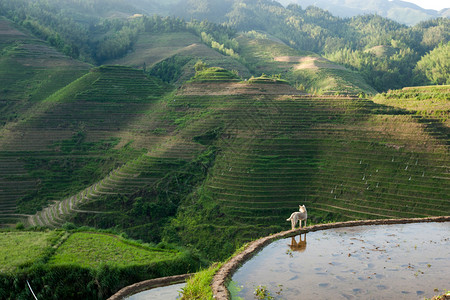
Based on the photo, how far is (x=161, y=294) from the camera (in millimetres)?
10234

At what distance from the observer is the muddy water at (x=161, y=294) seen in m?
10.0

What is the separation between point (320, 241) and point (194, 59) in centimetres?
5666

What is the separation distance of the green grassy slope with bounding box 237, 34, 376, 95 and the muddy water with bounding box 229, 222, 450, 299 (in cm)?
4452

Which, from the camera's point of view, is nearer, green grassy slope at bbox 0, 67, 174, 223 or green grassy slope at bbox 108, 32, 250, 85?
green grassy slope at bbox 0, 67, 174, 223

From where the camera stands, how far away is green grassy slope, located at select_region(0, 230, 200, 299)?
12648mm

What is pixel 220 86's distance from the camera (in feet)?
132

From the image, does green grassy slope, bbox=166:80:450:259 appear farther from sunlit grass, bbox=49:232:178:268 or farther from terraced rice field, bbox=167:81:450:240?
sunlit grass, bbox=49:232:178:268

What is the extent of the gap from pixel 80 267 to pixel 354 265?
876cm

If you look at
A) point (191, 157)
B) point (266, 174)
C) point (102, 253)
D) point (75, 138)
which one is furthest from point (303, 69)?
point (102, 253)

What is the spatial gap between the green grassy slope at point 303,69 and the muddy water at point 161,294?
47.0 metres

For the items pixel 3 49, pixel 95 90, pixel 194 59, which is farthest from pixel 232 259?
pixel 194 59

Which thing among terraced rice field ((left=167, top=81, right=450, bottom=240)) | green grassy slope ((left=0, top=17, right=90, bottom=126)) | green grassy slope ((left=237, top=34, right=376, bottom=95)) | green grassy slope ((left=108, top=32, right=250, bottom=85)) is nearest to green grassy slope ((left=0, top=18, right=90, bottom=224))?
green grassy slope ((left=0, top=17, right=90, bottom=126))

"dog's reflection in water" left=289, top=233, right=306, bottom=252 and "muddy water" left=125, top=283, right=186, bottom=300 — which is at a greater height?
"dog's reflection in water" left=289, top=233, right=306, bottom=252

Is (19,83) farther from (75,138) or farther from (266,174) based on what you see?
(266,174)
